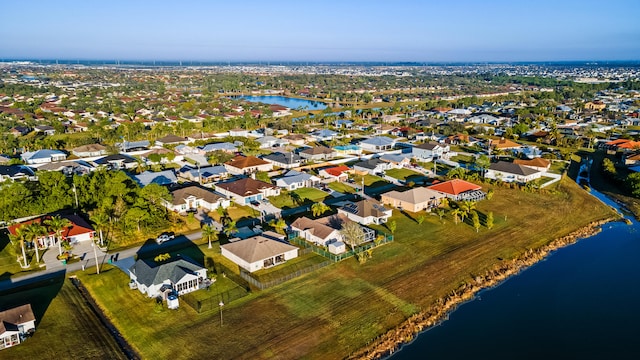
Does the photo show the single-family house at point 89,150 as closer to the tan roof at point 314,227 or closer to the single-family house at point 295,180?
the single-family house at point 295,180

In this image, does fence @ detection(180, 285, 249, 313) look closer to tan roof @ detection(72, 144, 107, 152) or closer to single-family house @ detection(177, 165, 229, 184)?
single-family house @ detection(177, 165, 229, 184)

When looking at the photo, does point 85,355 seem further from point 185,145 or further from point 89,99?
point 89,99

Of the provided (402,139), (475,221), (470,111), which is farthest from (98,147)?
(470,111)

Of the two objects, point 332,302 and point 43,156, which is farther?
point 43,156

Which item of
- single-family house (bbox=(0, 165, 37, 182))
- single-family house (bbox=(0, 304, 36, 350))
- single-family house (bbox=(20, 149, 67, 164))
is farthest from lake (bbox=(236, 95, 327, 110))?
single-family house (bbox=(0, 304, 36, 350))

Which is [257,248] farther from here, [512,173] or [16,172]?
[16,172]

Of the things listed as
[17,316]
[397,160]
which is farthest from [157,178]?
[397,160]
